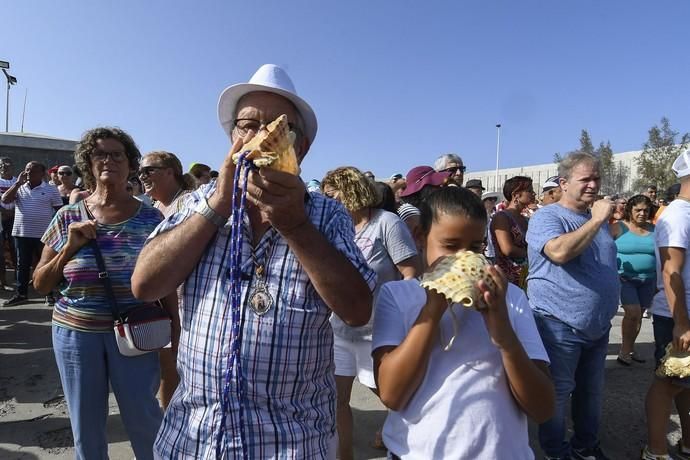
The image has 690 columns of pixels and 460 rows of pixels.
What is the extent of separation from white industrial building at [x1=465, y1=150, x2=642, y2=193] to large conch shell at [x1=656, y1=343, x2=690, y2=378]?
27.3 metres

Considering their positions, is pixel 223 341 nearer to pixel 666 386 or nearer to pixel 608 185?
pixel 666 386

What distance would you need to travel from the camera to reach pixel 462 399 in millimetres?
1323

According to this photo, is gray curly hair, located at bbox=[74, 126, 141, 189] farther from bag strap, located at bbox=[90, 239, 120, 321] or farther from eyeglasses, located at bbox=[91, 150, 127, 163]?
bag strap, located at bbox=[90, 239, 120, 321]

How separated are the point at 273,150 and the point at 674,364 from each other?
9.96ft

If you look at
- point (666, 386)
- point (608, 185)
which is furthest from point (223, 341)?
point (608, 185)

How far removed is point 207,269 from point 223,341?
23 centimetres

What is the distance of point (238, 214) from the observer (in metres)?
1.19

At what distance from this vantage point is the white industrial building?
31422mm

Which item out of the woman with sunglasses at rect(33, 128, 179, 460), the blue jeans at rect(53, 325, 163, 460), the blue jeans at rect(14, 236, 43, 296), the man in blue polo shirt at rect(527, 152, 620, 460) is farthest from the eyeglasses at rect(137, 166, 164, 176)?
the blue jeans at rect(14, 236, 43, 296)

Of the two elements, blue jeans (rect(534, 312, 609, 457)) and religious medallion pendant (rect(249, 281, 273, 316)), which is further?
blue jeans (rect(534, 312, 609, 457))

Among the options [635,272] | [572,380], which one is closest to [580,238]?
[572,380]

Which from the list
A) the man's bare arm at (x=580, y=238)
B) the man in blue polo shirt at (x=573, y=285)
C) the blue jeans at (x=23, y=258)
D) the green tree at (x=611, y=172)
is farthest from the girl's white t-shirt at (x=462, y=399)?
the green tree at (x=611, y=172)

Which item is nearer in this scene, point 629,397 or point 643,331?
point 629,397

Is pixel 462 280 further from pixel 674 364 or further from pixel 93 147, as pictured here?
pixel 674 364
